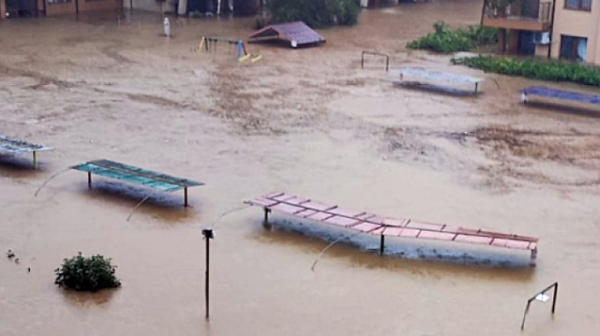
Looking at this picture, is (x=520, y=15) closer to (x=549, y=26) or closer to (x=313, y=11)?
(x=549, y=26)

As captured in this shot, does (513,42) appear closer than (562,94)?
No

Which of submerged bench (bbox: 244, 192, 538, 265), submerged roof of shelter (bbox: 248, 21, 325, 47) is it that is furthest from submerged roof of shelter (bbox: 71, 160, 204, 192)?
submerged roof of shelter (bbox: 248, 21, 325, 47)

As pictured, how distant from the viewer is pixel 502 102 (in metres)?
34.8

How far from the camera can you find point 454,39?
46406mm

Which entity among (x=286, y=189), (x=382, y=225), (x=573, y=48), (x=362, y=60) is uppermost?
(x=573, y=48)

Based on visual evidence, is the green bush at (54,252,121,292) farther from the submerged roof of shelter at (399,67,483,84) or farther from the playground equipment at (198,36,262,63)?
the playground equipment at (198,36,262,63)

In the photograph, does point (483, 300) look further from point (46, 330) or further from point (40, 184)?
point (40, 184)

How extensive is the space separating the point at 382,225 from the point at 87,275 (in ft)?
21.3

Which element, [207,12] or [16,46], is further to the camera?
[207,12]

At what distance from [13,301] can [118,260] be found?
261cm

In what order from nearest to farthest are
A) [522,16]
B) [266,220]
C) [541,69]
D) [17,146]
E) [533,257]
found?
[533,257] → [266,220] → [17,146] → [541,69] → [522,16]

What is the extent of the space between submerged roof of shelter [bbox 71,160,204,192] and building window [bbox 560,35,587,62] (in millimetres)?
23814

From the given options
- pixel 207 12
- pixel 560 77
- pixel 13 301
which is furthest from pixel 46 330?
pixel 207 12

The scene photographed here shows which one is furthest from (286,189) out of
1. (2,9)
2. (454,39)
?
(2,9)
